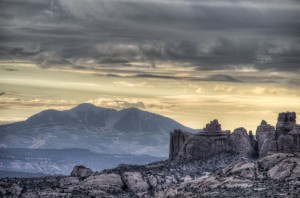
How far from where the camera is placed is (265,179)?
653 ft

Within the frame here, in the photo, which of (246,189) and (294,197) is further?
(246,189)

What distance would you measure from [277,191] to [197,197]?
62.3 feet

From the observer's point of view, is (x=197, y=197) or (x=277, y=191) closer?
(x=277, y=191)

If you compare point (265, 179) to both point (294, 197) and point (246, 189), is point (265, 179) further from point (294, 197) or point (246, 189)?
point (294, 197)

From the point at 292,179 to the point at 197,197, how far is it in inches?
753

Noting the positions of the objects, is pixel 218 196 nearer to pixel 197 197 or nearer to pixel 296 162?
pixel 197 197

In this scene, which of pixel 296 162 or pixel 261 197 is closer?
pixel 261 197

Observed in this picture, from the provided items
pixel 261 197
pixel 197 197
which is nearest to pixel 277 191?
pixel 261 197

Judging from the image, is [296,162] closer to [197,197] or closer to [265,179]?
[265,179]

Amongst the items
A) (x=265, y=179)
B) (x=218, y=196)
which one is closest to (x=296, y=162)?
(x=265, y=179)

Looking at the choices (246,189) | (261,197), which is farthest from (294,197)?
(246,189)

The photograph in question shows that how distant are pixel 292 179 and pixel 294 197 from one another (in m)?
20.8

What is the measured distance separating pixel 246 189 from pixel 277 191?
10676mm

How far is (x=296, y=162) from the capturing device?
19975cm
